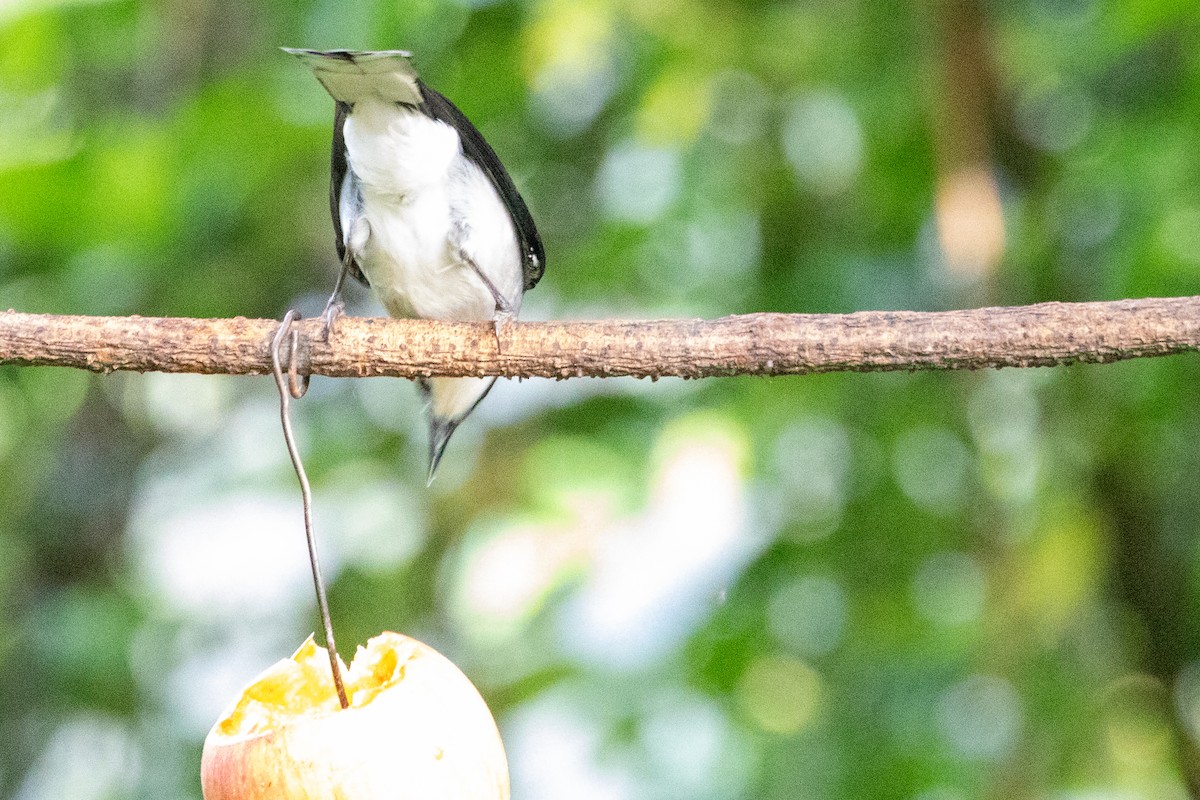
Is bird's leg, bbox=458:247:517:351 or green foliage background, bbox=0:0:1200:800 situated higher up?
bird's leg, bbox=458:247:517:351

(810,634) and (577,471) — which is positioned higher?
(577,471)

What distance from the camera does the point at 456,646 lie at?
335cm

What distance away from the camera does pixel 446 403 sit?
260cm

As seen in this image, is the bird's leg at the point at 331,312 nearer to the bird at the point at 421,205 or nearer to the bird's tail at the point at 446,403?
the bird at the point at 421,205

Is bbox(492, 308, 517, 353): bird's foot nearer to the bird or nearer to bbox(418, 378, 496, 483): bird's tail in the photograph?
the bird

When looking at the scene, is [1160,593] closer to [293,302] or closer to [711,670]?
[711,670]

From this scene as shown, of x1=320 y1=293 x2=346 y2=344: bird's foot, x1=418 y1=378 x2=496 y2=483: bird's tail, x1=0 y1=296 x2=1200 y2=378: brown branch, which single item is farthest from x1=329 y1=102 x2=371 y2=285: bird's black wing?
x1=0 y1=296 x2=1200 y2=378: brown branch

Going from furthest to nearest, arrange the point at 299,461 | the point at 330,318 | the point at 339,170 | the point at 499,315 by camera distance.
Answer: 1. the point at 339,170
2. the point at 499,315
3. the point at 330,318
4. the point at 299,461

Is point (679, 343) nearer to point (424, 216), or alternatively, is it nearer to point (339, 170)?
point (424, 216)

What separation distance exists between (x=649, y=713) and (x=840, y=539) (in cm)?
64

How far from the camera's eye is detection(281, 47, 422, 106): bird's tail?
1.88 m

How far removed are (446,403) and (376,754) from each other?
4.49 ft

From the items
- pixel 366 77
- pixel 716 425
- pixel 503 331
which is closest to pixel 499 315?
pixel 503 331

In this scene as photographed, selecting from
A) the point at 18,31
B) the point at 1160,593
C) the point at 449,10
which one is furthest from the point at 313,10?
the point at 1160,593
